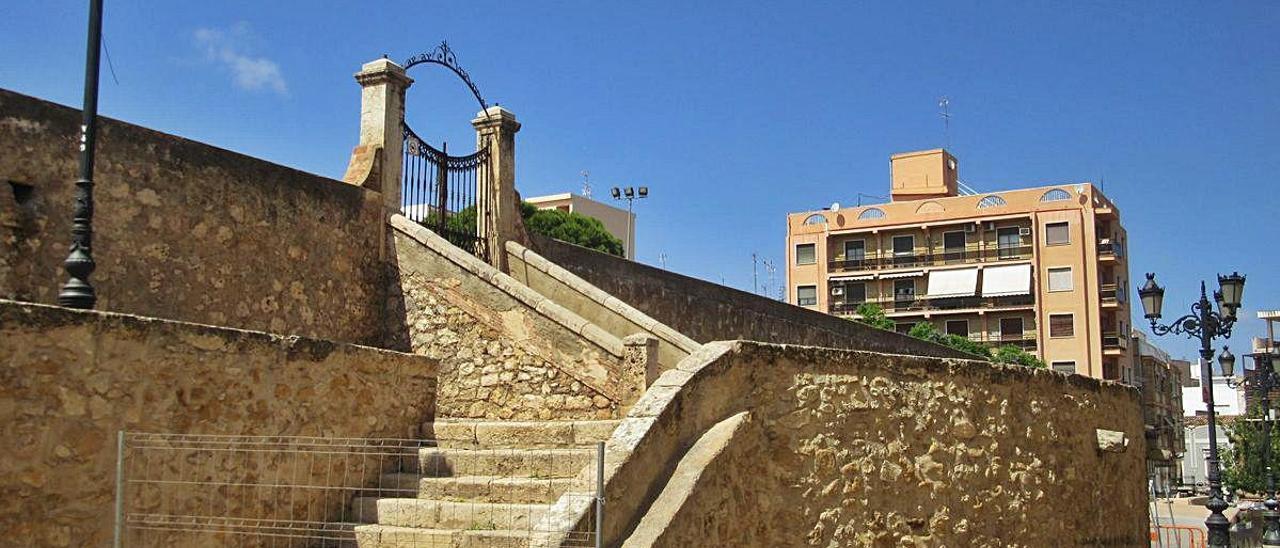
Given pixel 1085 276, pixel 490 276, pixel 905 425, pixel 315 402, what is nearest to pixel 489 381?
pixel 490 276

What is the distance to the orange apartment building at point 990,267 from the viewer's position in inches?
1991

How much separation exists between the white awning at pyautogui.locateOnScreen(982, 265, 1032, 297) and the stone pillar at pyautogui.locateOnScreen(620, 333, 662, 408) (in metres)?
44.6

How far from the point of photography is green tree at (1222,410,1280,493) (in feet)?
124

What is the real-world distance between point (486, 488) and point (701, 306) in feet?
36.4

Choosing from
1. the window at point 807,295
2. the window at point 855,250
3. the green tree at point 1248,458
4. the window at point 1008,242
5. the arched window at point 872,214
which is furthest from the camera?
the window at point 807,295

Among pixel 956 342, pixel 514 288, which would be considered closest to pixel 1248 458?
pixel 956 342

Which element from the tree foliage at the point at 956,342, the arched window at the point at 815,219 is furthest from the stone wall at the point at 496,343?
the arched window at the point at 815,219

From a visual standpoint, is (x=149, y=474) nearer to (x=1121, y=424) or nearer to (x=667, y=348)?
(x=667, y=348)

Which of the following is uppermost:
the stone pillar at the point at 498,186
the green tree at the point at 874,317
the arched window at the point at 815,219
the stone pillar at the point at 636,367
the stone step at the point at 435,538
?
the arched window at the point at 815,219

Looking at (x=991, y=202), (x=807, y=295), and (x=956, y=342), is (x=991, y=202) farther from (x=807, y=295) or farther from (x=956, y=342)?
(x=956, y=342)

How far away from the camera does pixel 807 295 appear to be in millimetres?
56500

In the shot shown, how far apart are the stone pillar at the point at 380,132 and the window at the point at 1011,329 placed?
4357cm

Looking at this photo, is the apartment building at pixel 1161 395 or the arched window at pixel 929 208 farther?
the apartment building at pixel 1161 395

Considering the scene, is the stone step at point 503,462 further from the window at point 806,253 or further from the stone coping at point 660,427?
the window at point 806,253
